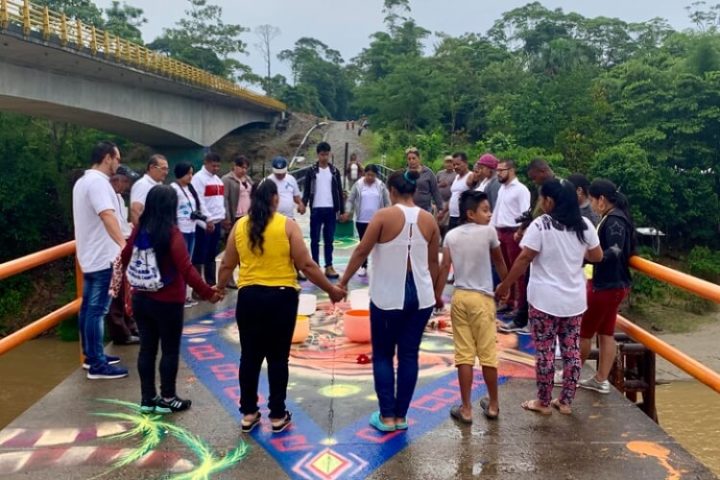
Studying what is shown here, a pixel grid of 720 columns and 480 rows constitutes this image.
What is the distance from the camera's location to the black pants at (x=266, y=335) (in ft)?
12.9

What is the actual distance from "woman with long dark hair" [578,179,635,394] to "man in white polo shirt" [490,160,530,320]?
1.49m

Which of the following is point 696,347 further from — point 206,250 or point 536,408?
point 536,408

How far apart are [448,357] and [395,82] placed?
39.0 m

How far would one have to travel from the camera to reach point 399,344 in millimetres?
4137

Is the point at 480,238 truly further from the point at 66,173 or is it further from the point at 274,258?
the point at 66,173

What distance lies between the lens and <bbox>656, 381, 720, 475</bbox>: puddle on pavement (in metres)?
12.5

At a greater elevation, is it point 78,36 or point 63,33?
point 78,36

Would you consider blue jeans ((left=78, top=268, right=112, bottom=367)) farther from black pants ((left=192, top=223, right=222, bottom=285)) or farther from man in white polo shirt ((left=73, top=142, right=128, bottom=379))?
black pants ((left=192, top=223, right=222, bottom=285))

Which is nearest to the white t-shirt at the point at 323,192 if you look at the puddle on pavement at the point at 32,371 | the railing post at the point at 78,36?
the puddle on pavement at the point at 32,371

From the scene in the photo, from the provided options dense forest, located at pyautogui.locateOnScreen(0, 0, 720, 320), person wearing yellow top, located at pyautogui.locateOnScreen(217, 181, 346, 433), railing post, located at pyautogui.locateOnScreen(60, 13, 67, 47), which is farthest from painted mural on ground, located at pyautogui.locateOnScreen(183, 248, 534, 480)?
dense forest, located at pyautogui.locateOnScreen(0, 0, 720, 320)

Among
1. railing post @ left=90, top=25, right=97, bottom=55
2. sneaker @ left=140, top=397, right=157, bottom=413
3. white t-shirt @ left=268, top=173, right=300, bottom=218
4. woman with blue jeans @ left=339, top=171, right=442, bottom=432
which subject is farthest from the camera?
railing post @ left=90, top=25, right=97, bottom=55

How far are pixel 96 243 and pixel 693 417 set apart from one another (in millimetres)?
13829

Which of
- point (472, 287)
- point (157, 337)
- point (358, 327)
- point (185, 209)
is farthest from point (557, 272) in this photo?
point (185, 209)

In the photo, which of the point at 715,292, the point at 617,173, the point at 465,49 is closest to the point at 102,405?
the point at 715,292
